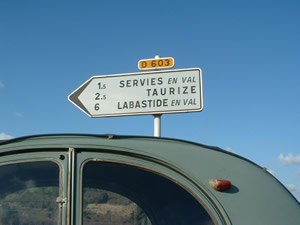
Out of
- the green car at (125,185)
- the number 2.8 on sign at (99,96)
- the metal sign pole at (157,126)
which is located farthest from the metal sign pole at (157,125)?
the green car at (125,185)

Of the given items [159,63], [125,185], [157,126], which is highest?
[159,63]

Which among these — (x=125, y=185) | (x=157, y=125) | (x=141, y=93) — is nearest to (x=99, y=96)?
(x=141, y=93)

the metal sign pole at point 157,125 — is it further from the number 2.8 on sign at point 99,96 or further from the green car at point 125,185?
the green car at point 125,185

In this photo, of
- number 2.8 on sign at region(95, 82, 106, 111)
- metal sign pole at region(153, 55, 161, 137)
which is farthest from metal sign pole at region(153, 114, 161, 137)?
number 2.8 on sign at region(95, 82, 106, 111)

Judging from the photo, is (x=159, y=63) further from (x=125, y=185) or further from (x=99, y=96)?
(x=125, y=185)

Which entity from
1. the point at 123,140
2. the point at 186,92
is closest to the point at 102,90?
the point at 186,92

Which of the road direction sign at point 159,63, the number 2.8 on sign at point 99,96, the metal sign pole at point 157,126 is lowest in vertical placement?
the metal sign pole at point 157,126

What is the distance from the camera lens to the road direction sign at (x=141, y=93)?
184 inches

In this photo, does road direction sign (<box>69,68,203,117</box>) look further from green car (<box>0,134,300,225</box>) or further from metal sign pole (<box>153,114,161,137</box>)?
green car (<box>0,134,300,225</box>)

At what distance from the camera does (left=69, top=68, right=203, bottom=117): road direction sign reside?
4.66 metres

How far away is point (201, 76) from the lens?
467cm

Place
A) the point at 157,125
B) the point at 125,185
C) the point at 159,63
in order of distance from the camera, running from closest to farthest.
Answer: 1. the point at 125,185
2. the point at 157,125
3. the point at 159,63

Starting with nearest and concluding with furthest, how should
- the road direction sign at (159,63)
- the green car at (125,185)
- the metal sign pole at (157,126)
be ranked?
the green car at (125,185) < the metal sign pole at (157,126) < the road direction sign at (159,63)

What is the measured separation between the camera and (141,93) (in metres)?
4.80
